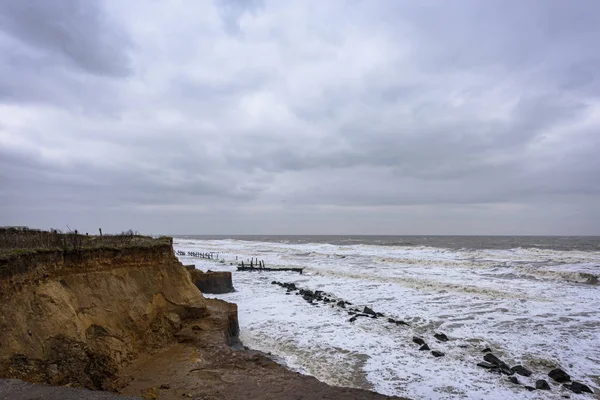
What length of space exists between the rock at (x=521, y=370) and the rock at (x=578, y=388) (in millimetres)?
1016

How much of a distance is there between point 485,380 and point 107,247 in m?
12.3

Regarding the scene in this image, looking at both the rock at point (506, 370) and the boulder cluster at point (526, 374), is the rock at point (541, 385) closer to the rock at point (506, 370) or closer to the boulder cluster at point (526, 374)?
the boulder cluster at point (526, 374)

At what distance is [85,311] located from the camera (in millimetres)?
9984

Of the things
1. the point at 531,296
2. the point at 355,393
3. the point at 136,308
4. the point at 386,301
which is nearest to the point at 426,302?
the point at 386,301

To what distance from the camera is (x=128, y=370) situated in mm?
9695

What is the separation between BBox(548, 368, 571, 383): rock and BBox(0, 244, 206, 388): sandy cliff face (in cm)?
1202

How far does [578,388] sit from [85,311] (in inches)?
547

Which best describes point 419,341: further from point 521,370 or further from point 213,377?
point 213,377

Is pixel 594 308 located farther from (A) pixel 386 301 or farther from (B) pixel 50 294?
(B) pixel 50 294

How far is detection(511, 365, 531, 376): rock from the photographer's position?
1162cm

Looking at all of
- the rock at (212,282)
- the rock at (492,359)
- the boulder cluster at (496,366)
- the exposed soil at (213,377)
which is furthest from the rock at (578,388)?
the rock at (212,282)

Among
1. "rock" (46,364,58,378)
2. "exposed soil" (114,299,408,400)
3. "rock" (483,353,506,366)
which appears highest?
"rock" (46,364,58,378)

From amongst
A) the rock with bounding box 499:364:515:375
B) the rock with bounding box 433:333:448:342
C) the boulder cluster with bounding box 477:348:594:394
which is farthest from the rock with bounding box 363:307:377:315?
the rock with bounding box 499:364:515:375

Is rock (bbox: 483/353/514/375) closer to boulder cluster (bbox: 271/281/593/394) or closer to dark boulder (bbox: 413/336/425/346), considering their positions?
boulder cluster (bbox: 271/281/593/394)
